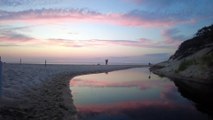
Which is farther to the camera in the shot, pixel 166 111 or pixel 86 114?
Answer: pixel 166 111

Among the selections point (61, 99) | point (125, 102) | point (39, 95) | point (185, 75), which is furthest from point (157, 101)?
point (185, 75)

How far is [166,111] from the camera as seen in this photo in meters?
19.5

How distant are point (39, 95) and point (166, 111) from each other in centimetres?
1024

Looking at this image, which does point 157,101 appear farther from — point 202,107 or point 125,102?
point 202,107

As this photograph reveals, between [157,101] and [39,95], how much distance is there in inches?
430

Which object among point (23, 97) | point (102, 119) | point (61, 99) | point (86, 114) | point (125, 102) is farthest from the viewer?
point (125, 102)

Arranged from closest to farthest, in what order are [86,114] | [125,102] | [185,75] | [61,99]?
[86,114] → [61,99] → [125,102] → [185,75]

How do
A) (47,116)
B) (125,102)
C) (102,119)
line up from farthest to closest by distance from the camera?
(125,102)
(102,119)
(47,116)

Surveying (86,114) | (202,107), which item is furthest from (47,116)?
(202,107)

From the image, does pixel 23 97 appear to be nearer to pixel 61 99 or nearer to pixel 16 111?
pixel 61 99

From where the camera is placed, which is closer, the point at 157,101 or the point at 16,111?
the point at 16,111

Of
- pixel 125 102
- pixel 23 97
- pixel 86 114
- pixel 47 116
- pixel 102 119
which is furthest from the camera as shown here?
pixel 125 102

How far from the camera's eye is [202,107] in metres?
20.4

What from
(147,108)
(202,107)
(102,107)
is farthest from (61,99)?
(202,107)
